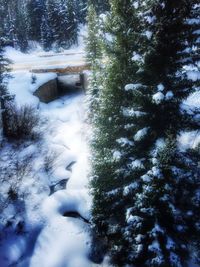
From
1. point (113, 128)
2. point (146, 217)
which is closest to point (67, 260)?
point (146, 217)

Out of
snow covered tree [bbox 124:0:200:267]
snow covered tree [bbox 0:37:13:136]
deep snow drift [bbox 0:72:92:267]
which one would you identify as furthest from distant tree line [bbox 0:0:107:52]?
snow covered tree [bbox 124:0:200:267]

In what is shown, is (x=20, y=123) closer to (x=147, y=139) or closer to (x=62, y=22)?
(x=147, y=139)

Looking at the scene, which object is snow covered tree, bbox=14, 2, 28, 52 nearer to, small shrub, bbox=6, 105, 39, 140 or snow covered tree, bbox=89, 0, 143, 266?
small shrub, bbox=6, 105, 39, 140

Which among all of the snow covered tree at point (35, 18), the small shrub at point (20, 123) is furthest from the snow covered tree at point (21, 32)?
the small shrub at point (20, 123)

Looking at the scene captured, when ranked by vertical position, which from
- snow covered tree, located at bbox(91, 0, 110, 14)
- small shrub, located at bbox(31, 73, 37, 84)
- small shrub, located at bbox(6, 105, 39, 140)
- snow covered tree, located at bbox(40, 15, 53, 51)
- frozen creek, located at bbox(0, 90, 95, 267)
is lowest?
frozen creek, located at bbox(0, 90, 95, 267)

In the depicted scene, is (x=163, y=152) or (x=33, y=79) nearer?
(x=163, y=152)

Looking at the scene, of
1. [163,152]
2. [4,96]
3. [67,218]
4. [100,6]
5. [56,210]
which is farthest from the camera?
[100,6]

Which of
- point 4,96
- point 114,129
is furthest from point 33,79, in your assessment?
point 114,129

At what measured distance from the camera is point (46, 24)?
5350 centimetres

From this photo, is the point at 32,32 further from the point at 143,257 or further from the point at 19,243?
the point at 143,257

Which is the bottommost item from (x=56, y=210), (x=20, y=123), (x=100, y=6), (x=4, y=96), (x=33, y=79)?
(x=56, y=210)

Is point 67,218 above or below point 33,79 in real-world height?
below

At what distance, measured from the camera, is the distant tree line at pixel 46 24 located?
170 ft

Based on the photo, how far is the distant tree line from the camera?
170 ft
